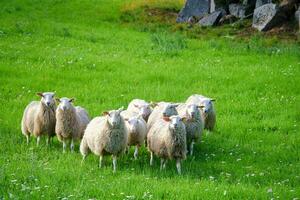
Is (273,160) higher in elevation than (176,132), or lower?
lower

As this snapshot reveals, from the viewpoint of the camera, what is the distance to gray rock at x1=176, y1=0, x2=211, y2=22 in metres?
33.8

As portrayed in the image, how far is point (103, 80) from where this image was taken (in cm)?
2045

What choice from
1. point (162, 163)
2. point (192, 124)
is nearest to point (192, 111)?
point (192, 124)

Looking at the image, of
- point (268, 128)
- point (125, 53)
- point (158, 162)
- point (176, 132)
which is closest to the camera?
point (176, 132)

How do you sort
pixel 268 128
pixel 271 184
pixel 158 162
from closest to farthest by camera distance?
pixel 271 184 < pixel 158 162 < pixel 268 128

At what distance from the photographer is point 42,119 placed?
561 inches

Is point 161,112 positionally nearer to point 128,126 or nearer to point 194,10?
point 128,126

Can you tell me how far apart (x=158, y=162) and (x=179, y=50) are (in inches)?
461

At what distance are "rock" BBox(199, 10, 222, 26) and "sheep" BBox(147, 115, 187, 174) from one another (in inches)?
768

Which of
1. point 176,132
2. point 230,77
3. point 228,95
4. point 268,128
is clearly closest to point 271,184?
point 176,132

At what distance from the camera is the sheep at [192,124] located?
45.7 ft

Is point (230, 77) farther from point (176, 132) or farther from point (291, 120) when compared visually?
point (176, 132)

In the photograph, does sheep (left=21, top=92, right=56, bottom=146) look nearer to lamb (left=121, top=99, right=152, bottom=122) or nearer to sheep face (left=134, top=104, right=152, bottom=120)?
lamb (left=121, top=99, right=152, bottom=122)

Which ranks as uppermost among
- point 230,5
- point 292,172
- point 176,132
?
point 230,5
